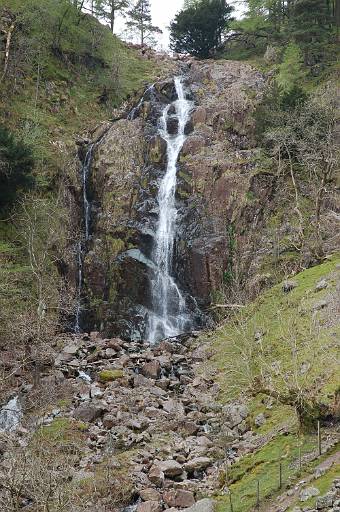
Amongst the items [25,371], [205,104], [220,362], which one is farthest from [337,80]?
[25,371]

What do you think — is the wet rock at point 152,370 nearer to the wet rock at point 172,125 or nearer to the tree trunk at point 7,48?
the wet rock at point 172,125

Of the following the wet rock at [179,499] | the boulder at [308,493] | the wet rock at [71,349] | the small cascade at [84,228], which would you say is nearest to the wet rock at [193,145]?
the small cascade at [84,228]

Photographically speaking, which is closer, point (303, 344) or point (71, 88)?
point (303, 344)

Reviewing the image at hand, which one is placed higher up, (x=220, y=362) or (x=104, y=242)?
(x=104, y=242)

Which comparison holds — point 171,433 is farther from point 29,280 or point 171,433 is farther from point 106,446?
point 29,280

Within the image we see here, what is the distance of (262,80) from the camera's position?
43.8 metres

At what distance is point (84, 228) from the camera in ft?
113

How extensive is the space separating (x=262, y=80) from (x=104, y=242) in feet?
66.0

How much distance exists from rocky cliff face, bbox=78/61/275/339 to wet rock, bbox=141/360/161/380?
5.60 meters

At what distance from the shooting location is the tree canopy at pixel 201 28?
52.0 m

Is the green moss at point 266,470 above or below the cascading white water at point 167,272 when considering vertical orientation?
below

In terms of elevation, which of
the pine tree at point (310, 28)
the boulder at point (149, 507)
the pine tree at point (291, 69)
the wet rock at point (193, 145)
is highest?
the pine tree at point (310, 28)

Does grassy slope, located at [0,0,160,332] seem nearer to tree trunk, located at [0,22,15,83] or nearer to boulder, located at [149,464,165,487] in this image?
tree trunk, located at [0,22,15,83]

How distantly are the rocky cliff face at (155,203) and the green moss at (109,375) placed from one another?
639 centimetres
